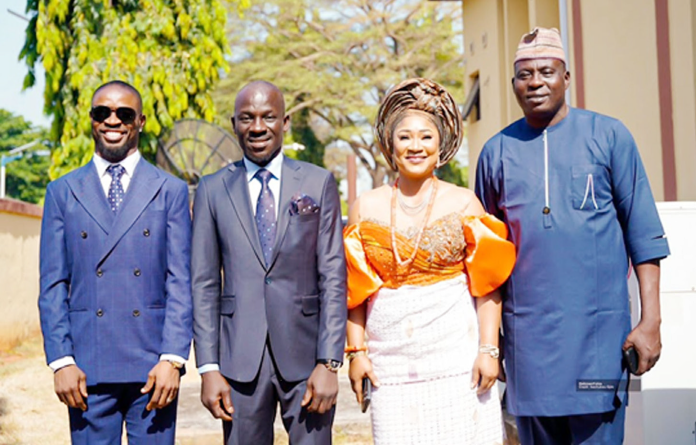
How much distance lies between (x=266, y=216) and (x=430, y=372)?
36.5 inches

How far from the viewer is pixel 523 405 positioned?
3.47 metres

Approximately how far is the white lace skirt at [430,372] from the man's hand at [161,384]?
84 cm

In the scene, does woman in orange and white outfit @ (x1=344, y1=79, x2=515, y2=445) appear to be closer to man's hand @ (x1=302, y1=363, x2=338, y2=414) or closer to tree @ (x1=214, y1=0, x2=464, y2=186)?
man's hand @ (x1=302, y1=363, x2=338, y2=414)

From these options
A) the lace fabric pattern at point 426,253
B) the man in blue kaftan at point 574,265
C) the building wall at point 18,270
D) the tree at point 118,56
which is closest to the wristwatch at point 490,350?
the man in blue kaftan at point 574,265


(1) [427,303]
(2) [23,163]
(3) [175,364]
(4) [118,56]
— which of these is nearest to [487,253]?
(1) [427,303]

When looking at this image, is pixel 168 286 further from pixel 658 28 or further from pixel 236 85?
pixel 236 85

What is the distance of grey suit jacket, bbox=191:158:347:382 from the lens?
3359 millimetres

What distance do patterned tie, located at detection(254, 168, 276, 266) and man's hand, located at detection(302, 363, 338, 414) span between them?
49cm

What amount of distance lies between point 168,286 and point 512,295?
141 centimetres

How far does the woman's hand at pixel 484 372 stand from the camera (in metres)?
3.41

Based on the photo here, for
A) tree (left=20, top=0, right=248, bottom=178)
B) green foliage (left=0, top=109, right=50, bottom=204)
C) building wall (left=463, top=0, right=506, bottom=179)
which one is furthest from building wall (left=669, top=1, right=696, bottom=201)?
green foliage (left=0, top=109, right=50, bottom=204)

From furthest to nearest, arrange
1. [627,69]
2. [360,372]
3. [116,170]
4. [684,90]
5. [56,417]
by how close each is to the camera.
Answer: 1. [627,69]
2. [56,417]
3. [684,90]
4. [116,170]
5. [360,372]

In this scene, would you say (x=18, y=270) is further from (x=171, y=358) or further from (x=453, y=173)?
(x=453, y=173)

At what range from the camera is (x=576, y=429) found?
3436 millimetres
